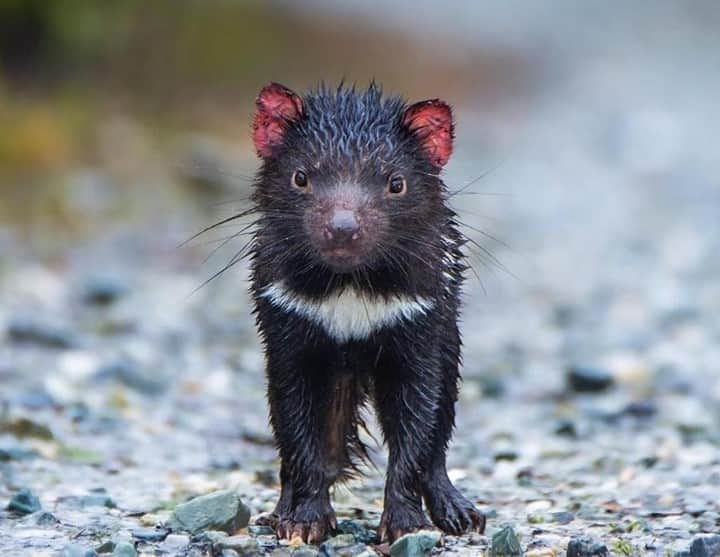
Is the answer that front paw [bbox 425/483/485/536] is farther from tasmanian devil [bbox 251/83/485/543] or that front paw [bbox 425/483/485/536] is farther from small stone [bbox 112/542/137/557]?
small stone [bbox 112/542/137/557]

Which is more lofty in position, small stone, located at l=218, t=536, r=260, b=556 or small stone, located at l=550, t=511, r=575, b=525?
small stone, located at l=550, t=511, r=575, b=525

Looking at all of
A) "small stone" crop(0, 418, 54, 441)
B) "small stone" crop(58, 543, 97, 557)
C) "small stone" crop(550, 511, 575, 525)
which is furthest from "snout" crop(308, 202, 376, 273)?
"small stone" crop(0, 418, 54, 441)

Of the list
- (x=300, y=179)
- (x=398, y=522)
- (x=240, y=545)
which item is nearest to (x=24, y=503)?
(x=240, y=545)

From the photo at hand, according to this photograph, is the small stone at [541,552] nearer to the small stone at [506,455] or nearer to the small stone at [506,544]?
the small stone at [506,544]

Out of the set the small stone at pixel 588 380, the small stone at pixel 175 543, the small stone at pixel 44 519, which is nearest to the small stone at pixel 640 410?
the small stone at pixel 588 380

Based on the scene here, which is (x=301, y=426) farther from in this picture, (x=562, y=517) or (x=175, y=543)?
(x=562, y=517)

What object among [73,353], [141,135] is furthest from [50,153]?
[73,353]

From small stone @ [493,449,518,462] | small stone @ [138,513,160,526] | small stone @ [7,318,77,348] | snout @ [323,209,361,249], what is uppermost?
small stone @ [7,318,77,348]
